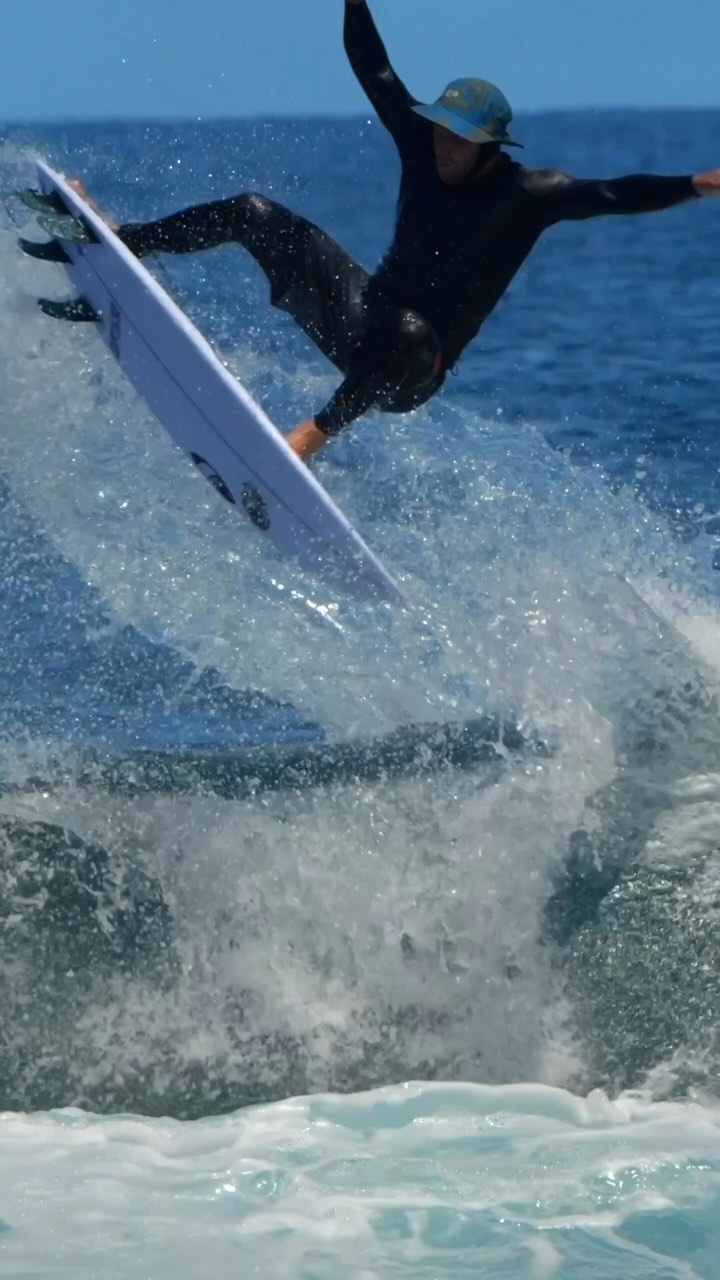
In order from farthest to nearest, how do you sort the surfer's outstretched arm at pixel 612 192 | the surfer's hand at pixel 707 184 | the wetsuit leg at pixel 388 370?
1. the wetsuit leg at pixel 388 370
2. the surfer's outstretched arm at pixel 612 192
3. the surfer's hand at pixel 707 184

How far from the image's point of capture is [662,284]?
87.7 feet

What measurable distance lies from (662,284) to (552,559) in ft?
67.2

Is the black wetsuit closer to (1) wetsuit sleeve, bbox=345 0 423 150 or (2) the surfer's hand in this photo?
(1) wetsuit sleeve, bbox=345 0 423 150

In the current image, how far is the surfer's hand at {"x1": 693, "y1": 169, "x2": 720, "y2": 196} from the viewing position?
551 cm

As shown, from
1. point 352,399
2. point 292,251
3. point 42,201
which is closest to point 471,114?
point 292,251

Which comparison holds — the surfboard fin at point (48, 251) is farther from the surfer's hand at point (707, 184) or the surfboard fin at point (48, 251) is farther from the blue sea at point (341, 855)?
the surfer's hand at point (707, 184)

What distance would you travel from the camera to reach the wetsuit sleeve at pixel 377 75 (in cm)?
634

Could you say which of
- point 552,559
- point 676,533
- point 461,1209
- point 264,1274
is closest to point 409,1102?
point 461,1209

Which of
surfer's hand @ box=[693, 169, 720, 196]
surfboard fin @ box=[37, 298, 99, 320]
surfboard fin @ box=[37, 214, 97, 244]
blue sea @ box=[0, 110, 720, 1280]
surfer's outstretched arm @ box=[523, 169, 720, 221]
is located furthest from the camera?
surfboard fin @ box=[37, 298, 99, 320]

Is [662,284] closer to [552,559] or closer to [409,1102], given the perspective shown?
[552,559]

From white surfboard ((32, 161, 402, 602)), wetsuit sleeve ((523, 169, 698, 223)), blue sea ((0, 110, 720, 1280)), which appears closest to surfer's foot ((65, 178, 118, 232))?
white surfboard ((32, 161, 402, 602))

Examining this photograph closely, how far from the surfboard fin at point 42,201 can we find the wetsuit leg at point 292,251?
1.18ft

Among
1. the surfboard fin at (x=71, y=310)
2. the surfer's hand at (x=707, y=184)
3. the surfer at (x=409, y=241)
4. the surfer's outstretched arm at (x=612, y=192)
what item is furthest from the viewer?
the surfboard fin at (x=71, y=310)

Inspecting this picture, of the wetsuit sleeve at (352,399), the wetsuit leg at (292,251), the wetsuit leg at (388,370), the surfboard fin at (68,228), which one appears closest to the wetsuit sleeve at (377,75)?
the wetsuit leg at (292,251)
